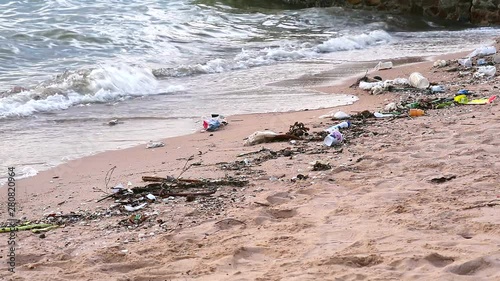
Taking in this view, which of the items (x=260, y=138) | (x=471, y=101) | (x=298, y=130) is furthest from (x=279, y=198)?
(x=471, y=101)

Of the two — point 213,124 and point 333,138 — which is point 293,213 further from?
point 213,124

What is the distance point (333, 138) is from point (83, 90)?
14.1ft

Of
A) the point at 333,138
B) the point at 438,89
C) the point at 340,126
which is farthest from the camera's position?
the point at 438,89

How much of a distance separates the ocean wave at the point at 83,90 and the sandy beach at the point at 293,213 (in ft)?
7.83

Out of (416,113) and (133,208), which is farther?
(416,113)

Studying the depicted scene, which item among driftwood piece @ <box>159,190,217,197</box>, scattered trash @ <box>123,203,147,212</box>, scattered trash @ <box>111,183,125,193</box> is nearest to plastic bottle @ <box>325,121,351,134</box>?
driftwood piece @ <box>159,190,217,197</box>

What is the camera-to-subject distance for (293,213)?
12.0 ft

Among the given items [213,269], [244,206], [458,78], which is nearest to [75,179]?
[244,206]

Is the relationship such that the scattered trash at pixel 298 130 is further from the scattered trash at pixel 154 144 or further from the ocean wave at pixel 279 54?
the ocean wave at pixel 279 54

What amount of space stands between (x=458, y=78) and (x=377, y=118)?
255 centimetres

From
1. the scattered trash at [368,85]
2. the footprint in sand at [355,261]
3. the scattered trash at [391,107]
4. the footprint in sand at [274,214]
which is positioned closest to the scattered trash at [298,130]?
the scattered trash at [391,107]

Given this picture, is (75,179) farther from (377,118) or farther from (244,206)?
(377,118)

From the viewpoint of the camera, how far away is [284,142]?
5449 millimetres

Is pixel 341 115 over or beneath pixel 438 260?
beneath
